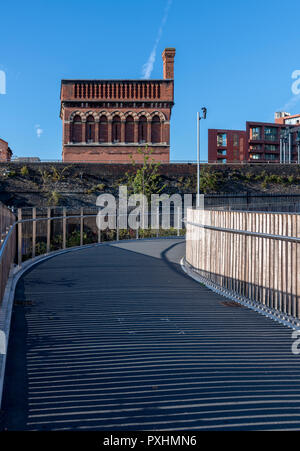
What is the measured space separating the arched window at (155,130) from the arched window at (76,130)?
8.97 metres

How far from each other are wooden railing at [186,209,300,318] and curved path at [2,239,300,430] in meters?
0.57

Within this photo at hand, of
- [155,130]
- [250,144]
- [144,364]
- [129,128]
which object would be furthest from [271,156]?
[144,364]

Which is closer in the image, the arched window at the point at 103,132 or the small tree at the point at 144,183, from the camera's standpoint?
the small tree at the point at 144,183

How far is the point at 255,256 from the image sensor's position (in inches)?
352

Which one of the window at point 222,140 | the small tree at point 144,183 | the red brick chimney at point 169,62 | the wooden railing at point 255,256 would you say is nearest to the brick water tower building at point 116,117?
the red brick chimney at point 169,62

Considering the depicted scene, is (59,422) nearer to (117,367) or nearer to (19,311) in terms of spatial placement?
(117,367)

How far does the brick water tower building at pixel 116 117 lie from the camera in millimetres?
59562

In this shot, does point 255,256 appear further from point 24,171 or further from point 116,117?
point 116,117

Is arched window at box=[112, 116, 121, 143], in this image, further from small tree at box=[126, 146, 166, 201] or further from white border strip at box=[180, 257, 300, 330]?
white border strip at box=[180, 257, 300, 330]

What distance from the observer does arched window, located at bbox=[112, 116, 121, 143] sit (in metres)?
60.5

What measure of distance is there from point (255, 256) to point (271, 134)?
94979 millimetres

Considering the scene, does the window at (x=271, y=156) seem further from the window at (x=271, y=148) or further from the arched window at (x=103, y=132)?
the arched window at (x=103, y=132)
